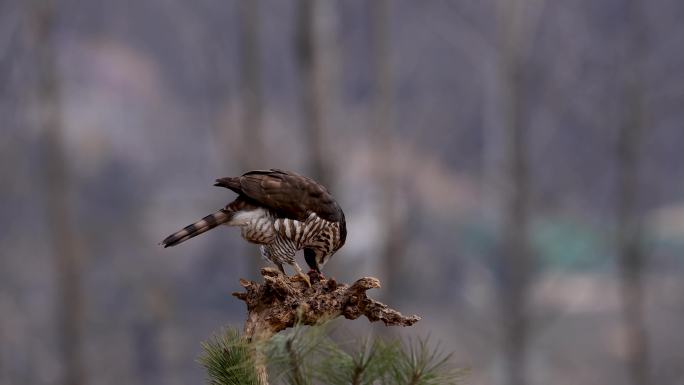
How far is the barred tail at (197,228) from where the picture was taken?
6.78 ft

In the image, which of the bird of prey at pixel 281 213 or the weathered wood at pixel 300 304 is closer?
the weathered wood at pixel 300 304

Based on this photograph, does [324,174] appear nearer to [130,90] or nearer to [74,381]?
[74,381]

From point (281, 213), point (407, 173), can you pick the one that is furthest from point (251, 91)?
point (281, 213)

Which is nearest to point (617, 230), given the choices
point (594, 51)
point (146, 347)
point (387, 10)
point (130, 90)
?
point (594, 51)

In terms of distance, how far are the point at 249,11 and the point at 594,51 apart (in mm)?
3727

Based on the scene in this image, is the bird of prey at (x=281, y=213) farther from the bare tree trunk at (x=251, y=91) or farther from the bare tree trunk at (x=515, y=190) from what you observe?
the bare tree trunk at (x=515, y=190)

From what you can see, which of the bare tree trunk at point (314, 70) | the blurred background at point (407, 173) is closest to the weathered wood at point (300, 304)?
the bare tree trunk at point (314, 70)

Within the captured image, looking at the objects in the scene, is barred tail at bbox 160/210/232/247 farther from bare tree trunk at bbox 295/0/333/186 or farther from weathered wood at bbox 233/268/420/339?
bare tree trunk at bbox 295/0/333/186

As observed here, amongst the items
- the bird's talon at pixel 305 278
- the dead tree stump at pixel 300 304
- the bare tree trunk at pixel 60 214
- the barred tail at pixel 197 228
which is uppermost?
the bare tree trunk at pixel 60 214

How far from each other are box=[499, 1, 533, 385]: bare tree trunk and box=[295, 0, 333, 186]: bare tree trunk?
2.74 meters

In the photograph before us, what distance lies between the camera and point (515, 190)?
823cm

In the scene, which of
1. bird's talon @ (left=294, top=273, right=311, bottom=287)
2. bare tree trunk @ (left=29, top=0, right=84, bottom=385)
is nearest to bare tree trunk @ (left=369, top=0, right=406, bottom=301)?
bare tree trunk @ (left=29, top=0, right=84, bottom=385)

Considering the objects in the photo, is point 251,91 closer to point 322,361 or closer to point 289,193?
point 289,193

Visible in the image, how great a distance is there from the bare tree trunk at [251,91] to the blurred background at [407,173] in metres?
0.03
